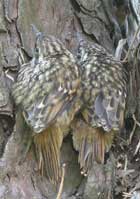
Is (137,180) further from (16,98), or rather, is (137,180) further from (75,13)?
(75,13)

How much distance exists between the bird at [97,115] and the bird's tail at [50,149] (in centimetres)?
15

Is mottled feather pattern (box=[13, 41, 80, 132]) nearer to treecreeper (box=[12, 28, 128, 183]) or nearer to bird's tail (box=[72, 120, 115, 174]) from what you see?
treecreeper (box=[12, 28, 128, 183])

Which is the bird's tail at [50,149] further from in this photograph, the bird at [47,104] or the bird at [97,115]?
the bird at [97,115]

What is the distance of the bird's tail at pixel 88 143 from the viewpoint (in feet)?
10.7

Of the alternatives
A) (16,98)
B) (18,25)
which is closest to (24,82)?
(16,98)

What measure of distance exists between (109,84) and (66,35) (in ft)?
1.61

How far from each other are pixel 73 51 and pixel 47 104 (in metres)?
0.68

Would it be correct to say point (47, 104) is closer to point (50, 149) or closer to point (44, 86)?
point (44, 86)

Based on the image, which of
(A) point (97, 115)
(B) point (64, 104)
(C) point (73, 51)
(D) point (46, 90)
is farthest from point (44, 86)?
(C) point (73, 51)

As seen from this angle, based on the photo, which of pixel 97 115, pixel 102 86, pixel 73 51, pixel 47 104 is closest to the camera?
pixel 47 104

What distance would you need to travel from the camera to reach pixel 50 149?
314cm

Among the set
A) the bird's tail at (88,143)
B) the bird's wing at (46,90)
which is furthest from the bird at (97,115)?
the bird's wing at (46,90)

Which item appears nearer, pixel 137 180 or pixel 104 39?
pixel 137 180

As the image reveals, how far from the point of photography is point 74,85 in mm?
3244
